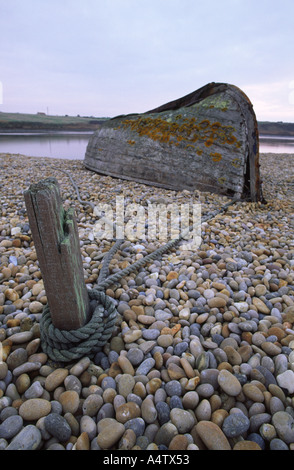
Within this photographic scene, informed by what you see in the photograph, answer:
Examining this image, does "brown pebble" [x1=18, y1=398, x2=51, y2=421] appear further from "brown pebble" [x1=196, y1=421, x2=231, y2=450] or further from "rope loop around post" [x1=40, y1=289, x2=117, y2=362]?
"brown pebble" [x1=196, y1=421, x2=231, y2=450]

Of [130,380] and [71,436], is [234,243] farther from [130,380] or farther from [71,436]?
[71,436]

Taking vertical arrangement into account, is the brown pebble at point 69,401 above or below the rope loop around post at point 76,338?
below

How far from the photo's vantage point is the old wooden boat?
3988 millimetres

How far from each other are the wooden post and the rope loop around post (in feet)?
0.19

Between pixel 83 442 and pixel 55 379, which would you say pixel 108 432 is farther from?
pixel 55 379

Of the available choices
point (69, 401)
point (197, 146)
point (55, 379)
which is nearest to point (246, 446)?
point (69, 401)

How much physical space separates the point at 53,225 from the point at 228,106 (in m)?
3.95

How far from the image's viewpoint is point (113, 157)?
5.60 meters

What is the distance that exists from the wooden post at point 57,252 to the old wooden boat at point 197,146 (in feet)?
10.9

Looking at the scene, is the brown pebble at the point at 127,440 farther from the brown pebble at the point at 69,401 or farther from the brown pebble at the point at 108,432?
the brown pebble at the point at 69,401

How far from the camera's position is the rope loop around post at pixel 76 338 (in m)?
1.34

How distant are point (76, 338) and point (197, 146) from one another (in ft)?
12.4

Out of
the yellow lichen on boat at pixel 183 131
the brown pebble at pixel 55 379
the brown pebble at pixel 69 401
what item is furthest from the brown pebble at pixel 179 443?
the yellow lichen on boat at pixel 183 131
